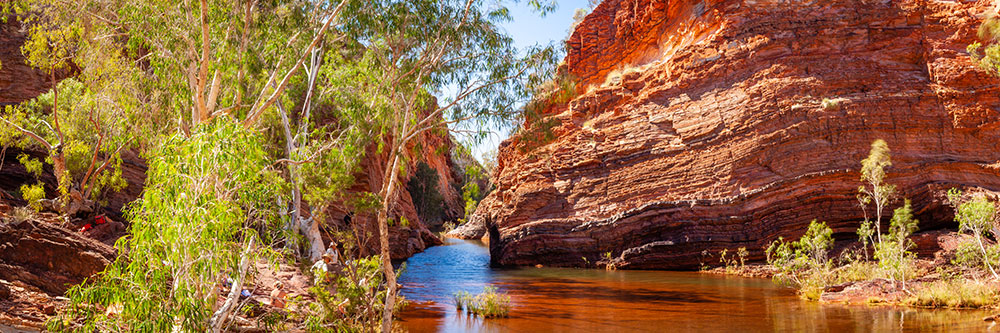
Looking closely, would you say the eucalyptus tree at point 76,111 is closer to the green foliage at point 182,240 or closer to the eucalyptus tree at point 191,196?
the eucalyptus tree at point 191,196

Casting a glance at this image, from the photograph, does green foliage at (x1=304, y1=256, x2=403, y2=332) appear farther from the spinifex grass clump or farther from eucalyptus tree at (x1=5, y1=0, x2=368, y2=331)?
the spinifex grass clump

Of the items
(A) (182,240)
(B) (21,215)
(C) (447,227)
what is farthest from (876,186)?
(C) (447,227)

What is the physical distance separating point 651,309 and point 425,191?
156ft

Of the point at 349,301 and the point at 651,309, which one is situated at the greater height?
the point at 349,301

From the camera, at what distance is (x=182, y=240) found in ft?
18.0

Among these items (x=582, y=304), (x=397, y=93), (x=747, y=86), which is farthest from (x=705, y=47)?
(x=397, y=93)

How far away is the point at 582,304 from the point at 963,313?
833 cm

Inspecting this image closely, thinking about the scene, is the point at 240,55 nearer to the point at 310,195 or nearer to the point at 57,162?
the point at 310,195

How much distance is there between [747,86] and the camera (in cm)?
2483

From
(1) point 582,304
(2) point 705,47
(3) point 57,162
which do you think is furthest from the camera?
(2) point 705,47

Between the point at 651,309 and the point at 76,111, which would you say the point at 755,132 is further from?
the point at 76,111

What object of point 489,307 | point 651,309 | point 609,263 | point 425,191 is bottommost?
point 651,309

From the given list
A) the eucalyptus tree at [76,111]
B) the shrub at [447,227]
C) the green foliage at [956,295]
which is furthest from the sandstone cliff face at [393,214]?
the shrub at [447,227]

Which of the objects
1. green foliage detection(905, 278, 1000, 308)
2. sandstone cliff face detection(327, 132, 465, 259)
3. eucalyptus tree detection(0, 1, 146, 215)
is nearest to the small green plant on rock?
sandstone cliff face detection(327, 132, 465, 259)
